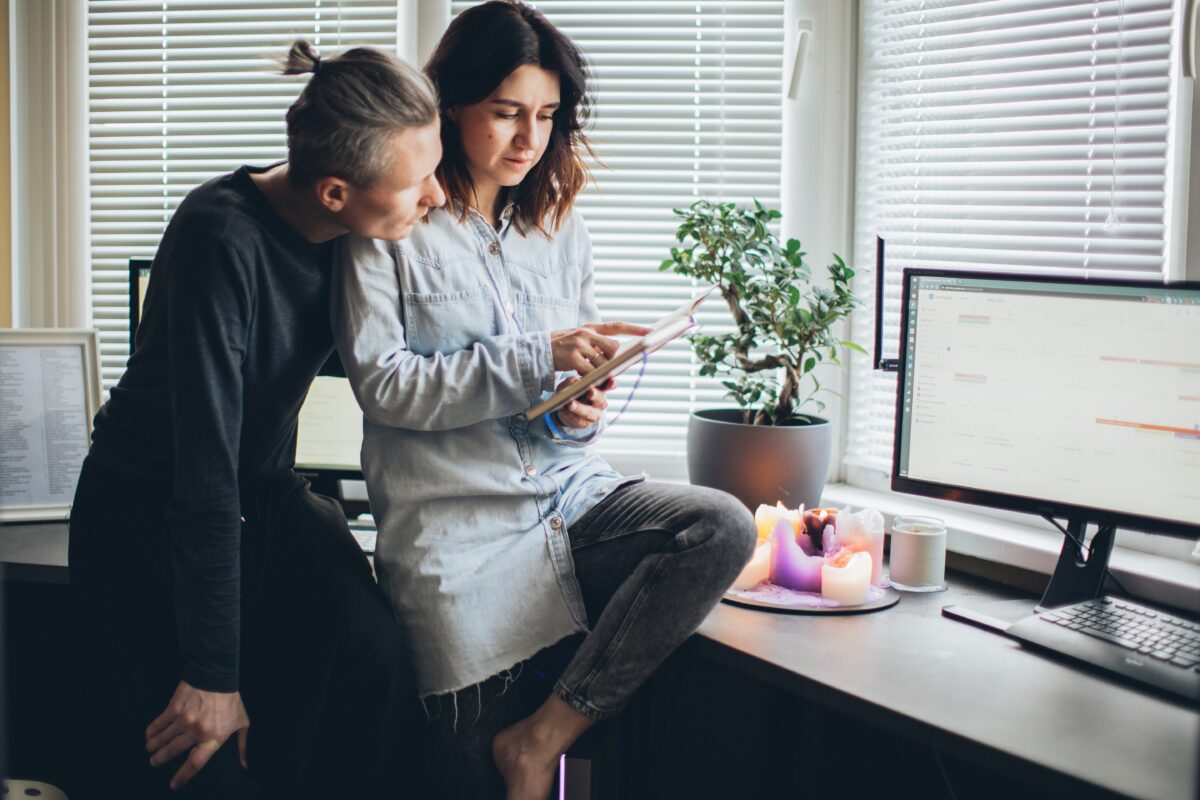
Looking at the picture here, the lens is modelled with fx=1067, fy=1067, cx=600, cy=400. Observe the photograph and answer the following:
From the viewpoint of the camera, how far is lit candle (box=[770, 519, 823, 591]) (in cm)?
163

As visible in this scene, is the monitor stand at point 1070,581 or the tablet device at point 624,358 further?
the monitor stand at point 1070,581

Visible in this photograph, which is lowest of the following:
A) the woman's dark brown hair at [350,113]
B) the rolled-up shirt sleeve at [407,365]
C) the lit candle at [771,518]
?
the lit candle at [771,518]

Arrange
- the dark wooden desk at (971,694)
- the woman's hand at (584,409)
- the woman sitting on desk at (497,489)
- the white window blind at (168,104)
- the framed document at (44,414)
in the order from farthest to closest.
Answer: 1. the white window blind at (168,104)
2. the framed document at (44,414)
3. the woman's hand at (584,409)
4. the woman sitting on desk at (497,489)
5. the dark wooden desk at (971,694)

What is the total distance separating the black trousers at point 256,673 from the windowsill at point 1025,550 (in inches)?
36.3

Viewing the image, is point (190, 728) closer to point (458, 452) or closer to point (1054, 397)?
point (458, 452)

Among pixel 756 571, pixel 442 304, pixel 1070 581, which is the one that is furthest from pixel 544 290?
pixel 1070 581

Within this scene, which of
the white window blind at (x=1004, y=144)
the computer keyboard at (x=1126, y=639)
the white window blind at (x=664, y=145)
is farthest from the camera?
the white window blind at (x=664, y=145)

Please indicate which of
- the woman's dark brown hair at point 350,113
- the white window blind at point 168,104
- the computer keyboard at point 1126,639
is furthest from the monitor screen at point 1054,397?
the white window blind at point 168,104

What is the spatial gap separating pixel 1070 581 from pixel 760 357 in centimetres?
68

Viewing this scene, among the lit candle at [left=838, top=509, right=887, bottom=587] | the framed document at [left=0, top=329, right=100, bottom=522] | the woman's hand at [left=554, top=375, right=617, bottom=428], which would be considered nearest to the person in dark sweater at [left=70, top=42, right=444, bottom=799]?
the woman's hand at [left=554, top=375, right=617, bottom=428]

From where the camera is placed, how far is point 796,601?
5.12 ft

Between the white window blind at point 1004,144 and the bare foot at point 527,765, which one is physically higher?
the white window blind at point 1004,144

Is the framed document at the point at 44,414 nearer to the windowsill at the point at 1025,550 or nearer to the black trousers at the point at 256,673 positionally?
the black trousers at the point at 256,673

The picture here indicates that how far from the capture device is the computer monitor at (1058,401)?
4.57ft
